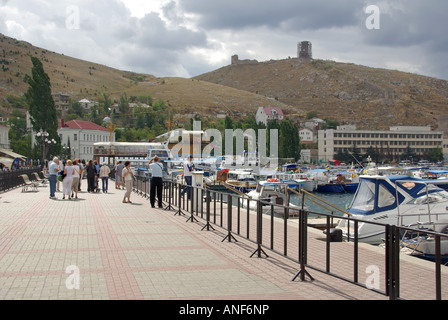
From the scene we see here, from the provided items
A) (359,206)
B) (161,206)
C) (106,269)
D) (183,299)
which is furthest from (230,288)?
(359,206)

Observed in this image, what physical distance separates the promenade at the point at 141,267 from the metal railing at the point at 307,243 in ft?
1.05

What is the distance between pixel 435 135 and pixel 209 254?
16427 centimetres

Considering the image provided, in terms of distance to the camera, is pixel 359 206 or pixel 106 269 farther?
pixel 359 206

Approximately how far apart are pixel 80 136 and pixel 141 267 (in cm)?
12365

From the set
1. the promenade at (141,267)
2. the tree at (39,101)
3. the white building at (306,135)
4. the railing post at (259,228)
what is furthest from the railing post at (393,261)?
the white building at (306,135)

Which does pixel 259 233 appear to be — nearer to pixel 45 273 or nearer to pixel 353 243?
pixel 353 243

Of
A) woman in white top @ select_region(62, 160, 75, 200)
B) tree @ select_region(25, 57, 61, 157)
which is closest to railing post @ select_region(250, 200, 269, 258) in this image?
woman in white top @ select_region(62, 160, 75, 200)

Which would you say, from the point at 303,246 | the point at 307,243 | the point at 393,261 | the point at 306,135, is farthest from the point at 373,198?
the point at 306,135

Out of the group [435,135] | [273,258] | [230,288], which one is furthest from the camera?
[435,135]

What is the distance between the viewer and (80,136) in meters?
127

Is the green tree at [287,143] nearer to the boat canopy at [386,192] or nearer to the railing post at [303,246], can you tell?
the boat canopy at [386,192]

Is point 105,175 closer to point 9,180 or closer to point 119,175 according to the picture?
point 119,175

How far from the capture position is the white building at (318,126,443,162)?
154 m

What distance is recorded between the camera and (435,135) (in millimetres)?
159000
